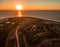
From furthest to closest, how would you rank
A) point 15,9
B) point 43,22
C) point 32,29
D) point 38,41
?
point 15,9
point 43,22
point 32,29
point 38,41

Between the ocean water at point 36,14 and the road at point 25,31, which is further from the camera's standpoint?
the ocean water at point 36,14

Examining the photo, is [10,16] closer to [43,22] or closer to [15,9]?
[15,9]

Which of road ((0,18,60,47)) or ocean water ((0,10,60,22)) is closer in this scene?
road ((0,18,60,47))

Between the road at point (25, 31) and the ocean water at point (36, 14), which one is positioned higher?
the ocean water at point (36, 14)

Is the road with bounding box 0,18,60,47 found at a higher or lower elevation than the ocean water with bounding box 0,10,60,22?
lower

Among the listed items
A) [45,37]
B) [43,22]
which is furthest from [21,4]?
[45,37]

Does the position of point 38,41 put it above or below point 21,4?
below

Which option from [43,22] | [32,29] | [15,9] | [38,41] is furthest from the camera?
[15,9]

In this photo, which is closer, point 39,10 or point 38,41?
point 38,41

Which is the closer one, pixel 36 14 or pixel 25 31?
pixel 25 31

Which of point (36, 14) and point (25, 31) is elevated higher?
point (36, 14)

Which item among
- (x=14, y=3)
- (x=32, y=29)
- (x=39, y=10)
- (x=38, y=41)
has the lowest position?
(x=38, y=41)
